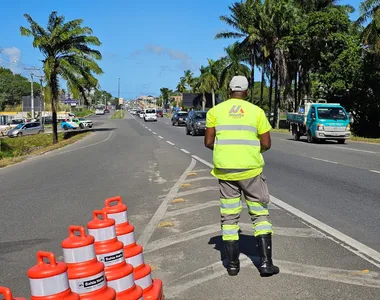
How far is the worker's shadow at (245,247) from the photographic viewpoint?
17.1 ft

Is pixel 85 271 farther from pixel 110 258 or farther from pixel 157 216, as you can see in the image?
pixel 157 216

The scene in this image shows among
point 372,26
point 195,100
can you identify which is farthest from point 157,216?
point 195,100

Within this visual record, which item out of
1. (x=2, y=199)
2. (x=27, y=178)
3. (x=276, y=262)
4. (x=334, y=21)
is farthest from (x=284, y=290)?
(x=334, y=21)

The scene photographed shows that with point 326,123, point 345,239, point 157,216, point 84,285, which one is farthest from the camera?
point 326,123

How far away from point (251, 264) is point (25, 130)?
44.5m

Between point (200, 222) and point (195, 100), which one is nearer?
Answer: point (200, 222)

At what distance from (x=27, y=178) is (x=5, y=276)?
860 cm

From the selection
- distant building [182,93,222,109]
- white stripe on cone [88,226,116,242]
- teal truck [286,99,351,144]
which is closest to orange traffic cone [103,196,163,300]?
white stripe on cone [88,226,116,242]

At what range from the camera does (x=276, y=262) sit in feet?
16.7

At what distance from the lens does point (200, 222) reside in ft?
23.1

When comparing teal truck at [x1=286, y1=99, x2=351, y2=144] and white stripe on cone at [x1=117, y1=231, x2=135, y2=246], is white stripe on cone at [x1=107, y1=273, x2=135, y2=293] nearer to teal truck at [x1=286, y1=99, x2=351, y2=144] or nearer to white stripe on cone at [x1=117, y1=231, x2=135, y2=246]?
white stripe on cone at [x1=117, y1=231, x2=135, y2=246]

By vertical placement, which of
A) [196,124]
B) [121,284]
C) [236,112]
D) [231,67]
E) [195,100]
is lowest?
[121,284]

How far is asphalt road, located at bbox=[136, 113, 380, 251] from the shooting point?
6.74 m

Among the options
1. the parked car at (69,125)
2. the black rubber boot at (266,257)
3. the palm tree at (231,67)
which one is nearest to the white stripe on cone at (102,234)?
the black rubber boot at (266,257)
